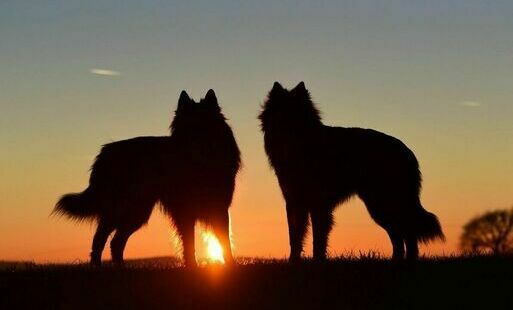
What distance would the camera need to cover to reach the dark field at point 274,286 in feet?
29.0

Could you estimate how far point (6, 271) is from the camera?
1080 centimetres

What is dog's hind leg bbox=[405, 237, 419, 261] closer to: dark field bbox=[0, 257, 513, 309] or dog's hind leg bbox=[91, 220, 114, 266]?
dark field bbox=[0, 257, 513, 309]

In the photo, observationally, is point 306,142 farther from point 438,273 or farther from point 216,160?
point 438,273

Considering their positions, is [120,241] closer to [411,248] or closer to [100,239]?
[100,239]

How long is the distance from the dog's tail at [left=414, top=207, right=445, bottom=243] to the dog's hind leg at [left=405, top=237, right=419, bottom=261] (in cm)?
12

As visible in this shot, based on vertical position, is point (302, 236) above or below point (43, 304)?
above

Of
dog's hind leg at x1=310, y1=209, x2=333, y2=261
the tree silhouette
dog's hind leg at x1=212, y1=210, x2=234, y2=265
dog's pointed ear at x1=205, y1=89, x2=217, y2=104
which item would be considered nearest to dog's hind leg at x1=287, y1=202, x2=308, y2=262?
dog's hind leg at x1=310, y1=209, x2=333, y2=261

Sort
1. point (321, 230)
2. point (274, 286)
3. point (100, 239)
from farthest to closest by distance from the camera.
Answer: point (100, 239), point (321, 230), point (274, 286)

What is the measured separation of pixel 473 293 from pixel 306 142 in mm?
4351

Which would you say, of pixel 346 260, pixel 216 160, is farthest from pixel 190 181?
pixel 346 260

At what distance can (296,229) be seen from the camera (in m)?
12.2

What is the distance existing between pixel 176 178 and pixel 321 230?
2.39 m

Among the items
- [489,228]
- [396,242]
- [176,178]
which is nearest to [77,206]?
[176,178]

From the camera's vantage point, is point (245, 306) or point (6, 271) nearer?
point (245, 306)
